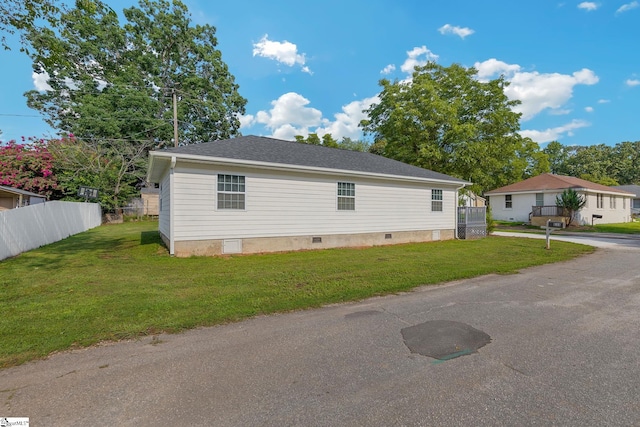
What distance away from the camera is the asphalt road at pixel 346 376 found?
7.24 ft

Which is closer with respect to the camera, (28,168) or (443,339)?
(443,339)

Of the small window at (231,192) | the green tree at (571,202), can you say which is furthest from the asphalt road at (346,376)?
the green tree at (571,202)

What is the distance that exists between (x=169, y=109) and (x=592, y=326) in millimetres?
35864

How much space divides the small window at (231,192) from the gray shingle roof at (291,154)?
70 centimetres

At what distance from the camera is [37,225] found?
1066 centimetres

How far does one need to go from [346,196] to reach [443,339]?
334 inches

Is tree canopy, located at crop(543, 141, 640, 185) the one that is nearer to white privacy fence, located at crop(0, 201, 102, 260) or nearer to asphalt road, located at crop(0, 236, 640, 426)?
asphalt road, located at crop(0, 236, 640, 426)

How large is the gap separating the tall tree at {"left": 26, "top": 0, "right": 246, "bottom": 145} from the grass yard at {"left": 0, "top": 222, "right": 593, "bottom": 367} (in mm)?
21581

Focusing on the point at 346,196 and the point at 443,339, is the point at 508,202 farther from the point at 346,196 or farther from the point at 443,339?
the point at 443,339

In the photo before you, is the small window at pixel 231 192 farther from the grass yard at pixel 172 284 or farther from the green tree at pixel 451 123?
the green tree at pixel 451 123

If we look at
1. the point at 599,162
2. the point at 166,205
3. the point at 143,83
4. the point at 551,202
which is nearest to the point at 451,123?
the point at 551,202

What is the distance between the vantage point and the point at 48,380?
2668 millimetres

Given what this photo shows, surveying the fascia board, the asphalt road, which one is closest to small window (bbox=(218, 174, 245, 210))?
the fascia board

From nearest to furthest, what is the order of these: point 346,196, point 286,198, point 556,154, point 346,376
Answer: point 346,376 < point 286,198 < point 346,196 < point 556,154
